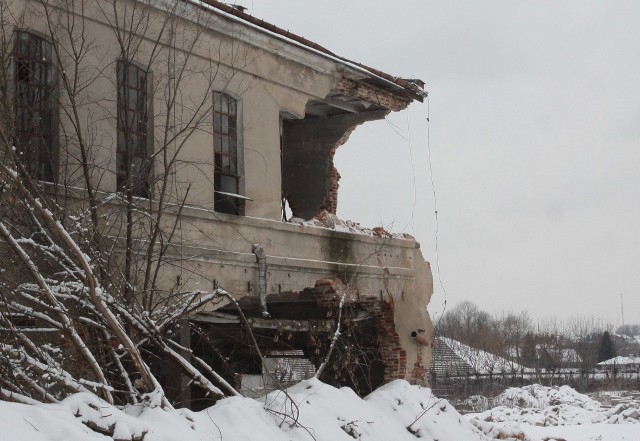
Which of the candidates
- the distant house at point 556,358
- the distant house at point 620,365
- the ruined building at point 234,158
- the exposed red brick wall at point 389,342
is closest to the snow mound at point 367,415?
the ruined building at point 234,158

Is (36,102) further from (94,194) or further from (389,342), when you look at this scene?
(389,342)

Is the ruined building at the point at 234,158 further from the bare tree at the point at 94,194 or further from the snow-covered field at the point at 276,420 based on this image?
the snow-covered field at the point at 276,420

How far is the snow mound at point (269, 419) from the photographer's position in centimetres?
703

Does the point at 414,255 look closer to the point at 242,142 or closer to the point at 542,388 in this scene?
the point at 242,142

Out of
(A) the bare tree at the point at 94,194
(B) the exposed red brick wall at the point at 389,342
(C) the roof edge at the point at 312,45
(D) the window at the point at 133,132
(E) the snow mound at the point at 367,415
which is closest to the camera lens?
(A) the bare tree at the point at 94,194

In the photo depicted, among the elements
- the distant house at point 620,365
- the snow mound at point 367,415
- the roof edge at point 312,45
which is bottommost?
the snow mound at point 367,415

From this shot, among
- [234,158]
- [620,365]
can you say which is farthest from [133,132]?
[620,365]

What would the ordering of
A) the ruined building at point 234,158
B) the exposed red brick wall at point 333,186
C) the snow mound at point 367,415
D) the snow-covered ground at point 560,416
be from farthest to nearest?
the snow-covered ground at point 560,416, the exposed red brick wall at point 333,186, the ruined building at point 234,158, the snow mound at point 367,415

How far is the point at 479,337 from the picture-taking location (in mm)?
79438

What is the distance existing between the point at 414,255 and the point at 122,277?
868cm

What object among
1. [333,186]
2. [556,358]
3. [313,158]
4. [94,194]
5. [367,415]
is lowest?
[367,415]

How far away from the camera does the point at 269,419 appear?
9.54 meters

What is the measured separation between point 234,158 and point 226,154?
0.18 metres

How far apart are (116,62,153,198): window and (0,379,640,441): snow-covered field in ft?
10.4
